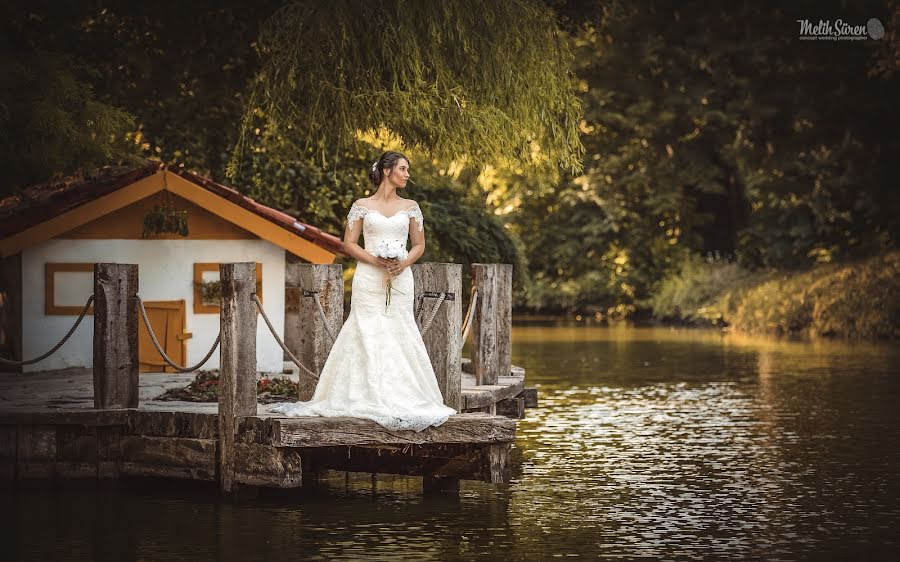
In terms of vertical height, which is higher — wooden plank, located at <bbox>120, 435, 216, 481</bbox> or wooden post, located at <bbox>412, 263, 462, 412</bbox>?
wooden post, located at <bbox>412, 263, 462, 412</bbox>

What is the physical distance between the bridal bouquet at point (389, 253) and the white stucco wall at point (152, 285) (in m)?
6.61

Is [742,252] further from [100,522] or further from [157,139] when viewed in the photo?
[100,522]

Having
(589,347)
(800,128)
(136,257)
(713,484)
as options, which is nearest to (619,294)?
(800,128)

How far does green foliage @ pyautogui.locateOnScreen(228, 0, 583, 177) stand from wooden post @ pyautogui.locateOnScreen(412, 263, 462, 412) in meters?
5.59

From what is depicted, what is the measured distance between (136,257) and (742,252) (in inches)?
1315

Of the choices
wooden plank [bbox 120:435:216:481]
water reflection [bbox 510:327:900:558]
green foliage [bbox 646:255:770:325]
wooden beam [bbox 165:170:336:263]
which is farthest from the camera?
green foliage [bbox 646:255:770:325]

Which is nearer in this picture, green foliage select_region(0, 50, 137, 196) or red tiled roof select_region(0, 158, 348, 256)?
red tiled roof select_region(0, 158, 348, 256)

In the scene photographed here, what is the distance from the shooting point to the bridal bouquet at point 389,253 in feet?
46.4

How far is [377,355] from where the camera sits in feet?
46.2

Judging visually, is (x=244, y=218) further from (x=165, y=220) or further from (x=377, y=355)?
(x=377, y=355)

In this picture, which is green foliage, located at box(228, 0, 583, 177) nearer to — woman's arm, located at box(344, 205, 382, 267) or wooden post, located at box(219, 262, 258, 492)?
woman's arm, located at box(344, 205, 382, 267)

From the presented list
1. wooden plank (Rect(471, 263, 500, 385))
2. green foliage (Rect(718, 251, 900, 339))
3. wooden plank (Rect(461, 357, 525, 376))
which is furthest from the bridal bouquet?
green foliage (Rect(718, 251, 900, 339))

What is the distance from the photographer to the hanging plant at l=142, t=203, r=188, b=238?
20531mm

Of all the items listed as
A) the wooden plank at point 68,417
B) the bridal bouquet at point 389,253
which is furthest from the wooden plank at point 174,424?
→ the bridal bouquet at point 389,253
